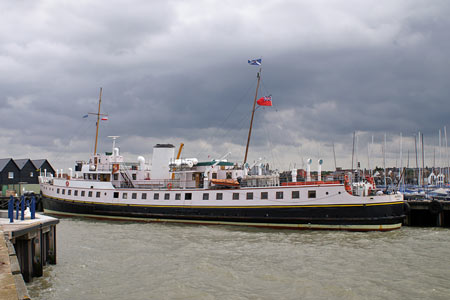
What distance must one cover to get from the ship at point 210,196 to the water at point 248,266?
1.56m

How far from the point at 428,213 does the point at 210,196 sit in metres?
18.3

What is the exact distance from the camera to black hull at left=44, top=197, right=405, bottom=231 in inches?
974

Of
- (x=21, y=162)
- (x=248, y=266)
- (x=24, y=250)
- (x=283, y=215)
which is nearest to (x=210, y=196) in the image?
(x=283, y=215)

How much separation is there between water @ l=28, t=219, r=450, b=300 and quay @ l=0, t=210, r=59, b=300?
63 centimetres

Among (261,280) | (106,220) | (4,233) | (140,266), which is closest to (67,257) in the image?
(140,266)

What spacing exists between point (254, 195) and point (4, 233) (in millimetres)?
17696

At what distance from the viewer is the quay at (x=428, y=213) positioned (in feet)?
96.0

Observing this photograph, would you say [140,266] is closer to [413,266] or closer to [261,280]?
[261,280]

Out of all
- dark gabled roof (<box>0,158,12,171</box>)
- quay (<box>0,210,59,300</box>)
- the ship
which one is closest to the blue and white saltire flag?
the ship

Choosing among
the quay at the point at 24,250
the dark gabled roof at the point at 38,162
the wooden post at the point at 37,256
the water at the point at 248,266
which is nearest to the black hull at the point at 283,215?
the water at the point at 248,266

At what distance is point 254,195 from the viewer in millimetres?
27516

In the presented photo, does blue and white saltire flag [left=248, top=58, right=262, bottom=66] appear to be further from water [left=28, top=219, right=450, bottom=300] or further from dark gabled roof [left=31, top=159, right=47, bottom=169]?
dark gabled roof [left=31, top=159, right=47, bottom=169]

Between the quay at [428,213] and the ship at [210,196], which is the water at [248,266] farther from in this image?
the quay at [428,213]

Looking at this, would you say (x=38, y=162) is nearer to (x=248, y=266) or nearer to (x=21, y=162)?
(x=21, y=162)
